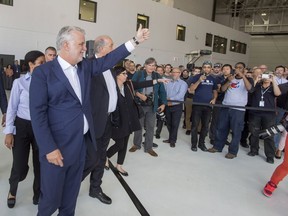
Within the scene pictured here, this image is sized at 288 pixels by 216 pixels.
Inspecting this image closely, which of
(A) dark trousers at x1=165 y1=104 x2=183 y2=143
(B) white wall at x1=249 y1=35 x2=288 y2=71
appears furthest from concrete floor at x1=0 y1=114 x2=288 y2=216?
(B) white wall at x1=249 y1=35 x2=288 y2=71

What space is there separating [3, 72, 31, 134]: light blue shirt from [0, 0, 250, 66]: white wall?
8228mm

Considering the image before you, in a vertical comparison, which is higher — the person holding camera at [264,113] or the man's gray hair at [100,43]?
the man's gray hair at [100,43]

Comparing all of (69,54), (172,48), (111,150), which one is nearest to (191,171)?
(111,150)

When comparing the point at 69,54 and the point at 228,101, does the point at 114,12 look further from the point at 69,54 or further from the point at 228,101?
the point at 69,54

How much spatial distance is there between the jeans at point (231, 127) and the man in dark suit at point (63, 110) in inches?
116

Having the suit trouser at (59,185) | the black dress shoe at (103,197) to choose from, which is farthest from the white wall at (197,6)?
the suit trouser at (59,185)

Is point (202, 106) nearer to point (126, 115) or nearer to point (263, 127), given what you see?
point (263, 127)

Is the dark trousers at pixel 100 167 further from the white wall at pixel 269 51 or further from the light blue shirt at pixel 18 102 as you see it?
the white wall at pixel 269 51

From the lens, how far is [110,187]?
290 cm

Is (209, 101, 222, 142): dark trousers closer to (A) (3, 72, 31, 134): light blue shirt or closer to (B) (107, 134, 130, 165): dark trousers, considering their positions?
(B) (107, 134, 130, 165): dark trousers

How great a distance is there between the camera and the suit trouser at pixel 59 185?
1.64 meters

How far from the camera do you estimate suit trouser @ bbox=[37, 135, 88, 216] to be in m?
1.64

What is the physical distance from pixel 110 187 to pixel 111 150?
1.45 ft

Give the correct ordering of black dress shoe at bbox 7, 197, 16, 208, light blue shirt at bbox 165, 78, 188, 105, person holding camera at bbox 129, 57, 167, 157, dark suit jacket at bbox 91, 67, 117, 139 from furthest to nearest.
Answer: light blue shirt at bbox 165, 78, 188, 105 → person holding camera at bbox 129, 57, 167, 157 → black dress shoe at bbox 7, 197, 16, 208 → dark suit jacket at bbox 91, 67, 117, 139
